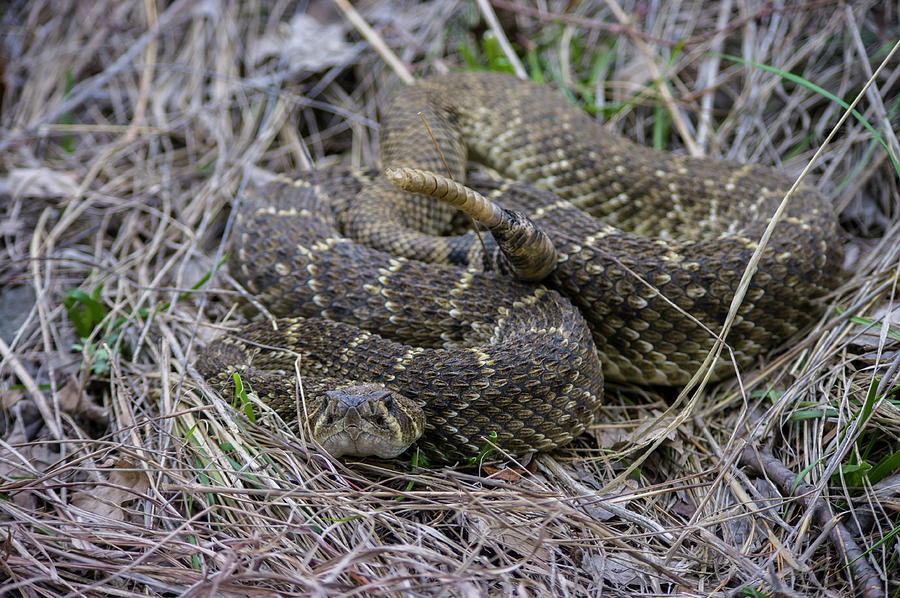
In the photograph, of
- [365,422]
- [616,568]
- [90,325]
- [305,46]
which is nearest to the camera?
[616,568]

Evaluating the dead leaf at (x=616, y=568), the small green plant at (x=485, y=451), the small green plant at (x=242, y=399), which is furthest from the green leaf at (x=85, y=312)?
the dead leaf at (x=616, y=568)

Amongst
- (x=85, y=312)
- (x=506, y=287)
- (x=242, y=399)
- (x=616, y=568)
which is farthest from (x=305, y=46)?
(x=616, y=568)

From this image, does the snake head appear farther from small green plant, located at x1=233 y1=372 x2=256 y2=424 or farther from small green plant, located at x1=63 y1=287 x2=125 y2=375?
small green plant, located at x1=63 y1=287 x2=125 y2=375

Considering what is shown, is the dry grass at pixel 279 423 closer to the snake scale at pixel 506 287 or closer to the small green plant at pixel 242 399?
the small green plant at pixel 242 399

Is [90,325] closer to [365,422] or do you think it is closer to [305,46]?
[365,422]

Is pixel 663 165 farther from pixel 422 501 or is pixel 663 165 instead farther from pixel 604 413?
pixel 422 501

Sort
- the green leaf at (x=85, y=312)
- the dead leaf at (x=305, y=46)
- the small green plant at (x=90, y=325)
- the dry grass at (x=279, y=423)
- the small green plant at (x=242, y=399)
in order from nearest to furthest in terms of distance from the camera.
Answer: the dry grass at (x=279, y=423) → the small green plant at (x=242, y=399) → the small green plant at (x=90, y=325) → the green leaf at (x=85, y=312) → the dead leaf at (x=305, y=46)

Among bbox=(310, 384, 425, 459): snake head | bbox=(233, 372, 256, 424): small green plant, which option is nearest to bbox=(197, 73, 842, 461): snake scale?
bbox=(310, 384, 425, 459): snake head
